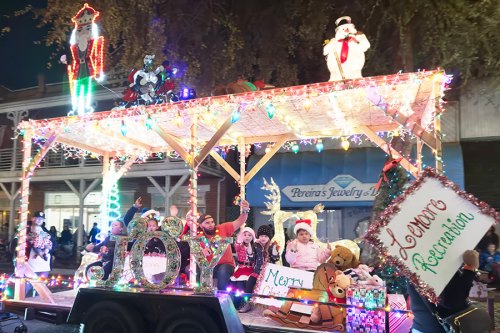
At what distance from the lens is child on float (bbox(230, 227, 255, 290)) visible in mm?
6711

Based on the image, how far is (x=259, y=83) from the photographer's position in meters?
6.83

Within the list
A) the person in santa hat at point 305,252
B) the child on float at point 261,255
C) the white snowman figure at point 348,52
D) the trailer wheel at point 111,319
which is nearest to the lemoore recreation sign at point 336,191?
the child on float at point 261,255

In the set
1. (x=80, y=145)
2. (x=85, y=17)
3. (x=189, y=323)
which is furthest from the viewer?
(x=80, y=145)

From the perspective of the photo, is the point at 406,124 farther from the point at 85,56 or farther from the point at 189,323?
the point at 85,56

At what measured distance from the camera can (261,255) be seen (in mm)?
6953

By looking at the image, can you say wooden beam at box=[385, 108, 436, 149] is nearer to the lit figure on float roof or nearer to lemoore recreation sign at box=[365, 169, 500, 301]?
lemoore recreation sign at box=[365, 169, 500, 301]

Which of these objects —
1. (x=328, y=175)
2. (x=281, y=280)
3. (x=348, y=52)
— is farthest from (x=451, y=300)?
(x=328, y=175)

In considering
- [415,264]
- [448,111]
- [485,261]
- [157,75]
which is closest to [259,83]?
[157,75]

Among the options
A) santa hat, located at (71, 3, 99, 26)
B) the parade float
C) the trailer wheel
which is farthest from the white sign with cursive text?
santa hat, located at (71, 3, 99, 26)

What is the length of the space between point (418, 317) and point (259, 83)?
4.20 meters

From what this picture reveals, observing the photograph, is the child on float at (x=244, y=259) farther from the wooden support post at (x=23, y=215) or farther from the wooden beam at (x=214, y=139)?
the wooden support post at (x=23, y=215)

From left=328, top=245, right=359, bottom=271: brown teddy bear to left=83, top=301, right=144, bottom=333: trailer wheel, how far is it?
2.60 meters

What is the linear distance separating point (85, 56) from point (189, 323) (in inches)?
227

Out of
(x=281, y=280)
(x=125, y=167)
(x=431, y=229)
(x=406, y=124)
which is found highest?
(x=406, y=124)
